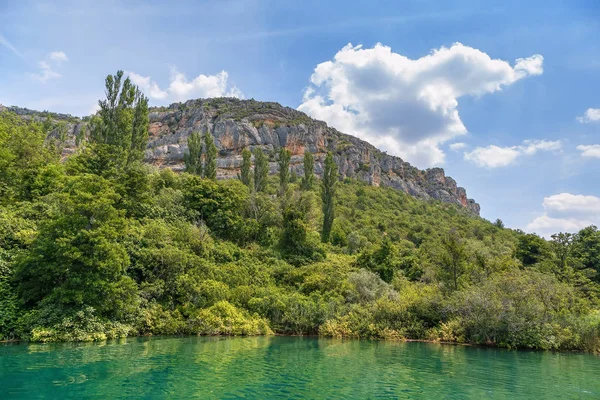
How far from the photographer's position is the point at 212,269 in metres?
31.5

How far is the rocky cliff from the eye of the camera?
3708 inches

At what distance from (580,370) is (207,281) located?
23104 mm

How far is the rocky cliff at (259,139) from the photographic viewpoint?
94.2 m

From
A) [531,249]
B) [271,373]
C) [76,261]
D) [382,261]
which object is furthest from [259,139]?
[271,373]

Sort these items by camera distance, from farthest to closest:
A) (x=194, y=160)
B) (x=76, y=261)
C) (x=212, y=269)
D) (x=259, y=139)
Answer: (x=259, y=139) < (x=194, y=160) < (x=212, y=269) < (x=76, y=261)

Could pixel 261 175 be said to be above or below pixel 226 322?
above

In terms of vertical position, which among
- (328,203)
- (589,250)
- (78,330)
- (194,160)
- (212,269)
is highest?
(194,160)

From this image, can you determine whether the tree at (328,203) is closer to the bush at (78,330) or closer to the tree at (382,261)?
the tree at (382,261)

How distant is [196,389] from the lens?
36.0 feet

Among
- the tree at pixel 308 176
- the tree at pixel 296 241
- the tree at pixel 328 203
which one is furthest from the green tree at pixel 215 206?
the tree at pixel 308 176

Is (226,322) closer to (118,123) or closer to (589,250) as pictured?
(118,123)

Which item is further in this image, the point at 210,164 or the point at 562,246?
the point at 210,164

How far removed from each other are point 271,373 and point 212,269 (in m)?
18.8

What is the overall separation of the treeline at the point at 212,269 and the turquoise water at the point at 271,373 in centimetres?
401
